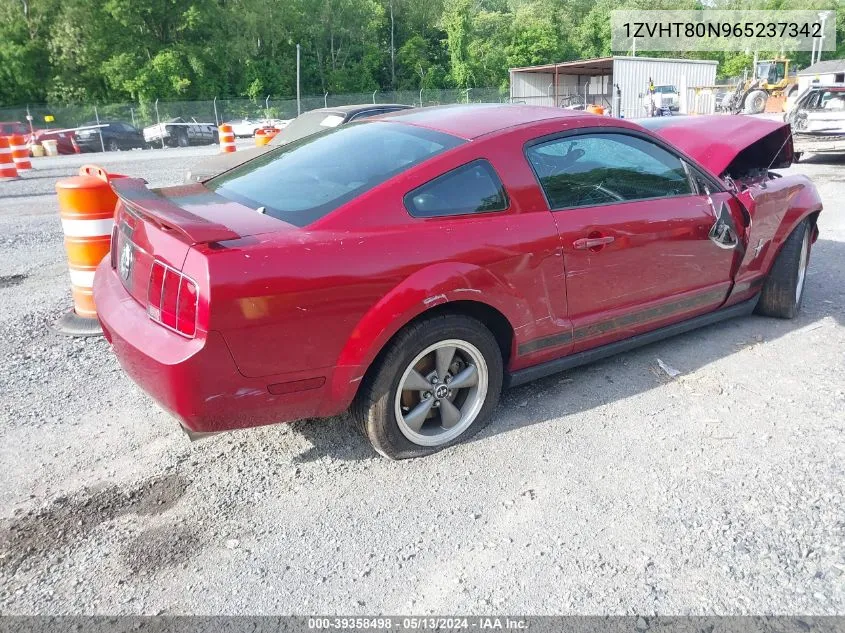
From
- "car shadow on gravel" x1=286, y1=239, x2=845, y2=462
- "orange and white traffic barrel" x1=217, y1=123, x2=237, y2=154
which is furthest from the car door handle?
"orange and white traffic barrel" x1=217, y1=123, x2=237, y2=154

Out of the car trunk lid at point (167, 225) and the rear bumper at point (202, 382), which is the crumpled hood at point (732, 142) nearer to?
the car trunk lid at point (167, 225)

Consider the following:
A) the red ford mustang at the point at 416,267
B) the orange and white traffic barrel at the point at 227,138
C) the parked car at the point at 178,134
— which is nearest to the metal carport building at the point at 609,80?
the parked car at the point at 178,134

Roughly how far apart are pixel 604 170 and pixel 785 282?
6.31 ft

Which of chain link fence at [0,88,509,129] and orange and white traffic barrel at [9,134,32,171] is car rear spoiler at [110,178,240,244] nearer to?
orange and white traffic barrel at [9,134,32,171]

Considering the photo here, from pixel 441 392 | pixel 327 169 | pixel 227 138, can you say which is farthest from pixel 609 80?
pixel 441 392

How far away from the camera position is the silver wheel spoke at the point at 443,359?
3102mm

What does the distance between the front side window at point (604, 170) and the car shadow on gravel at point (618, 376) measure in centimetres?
107

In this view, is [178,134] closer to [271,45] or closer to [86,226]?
[271,45]

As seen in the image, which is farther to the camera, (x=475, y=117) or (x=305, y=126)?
(x=305, y=126)

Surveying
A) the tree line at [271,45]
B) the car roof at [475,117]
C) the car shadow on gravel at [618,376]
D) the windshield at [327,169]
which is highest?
the tree line at [271,45]

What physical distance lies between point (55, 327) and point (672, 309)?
433cm

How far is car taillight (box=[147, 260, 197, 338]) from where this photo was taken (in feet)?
8.19

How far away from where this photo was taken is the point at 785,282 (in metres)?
4.64

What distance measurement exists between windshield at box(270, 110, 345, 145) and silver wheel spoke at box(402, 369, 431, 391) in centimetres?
643
